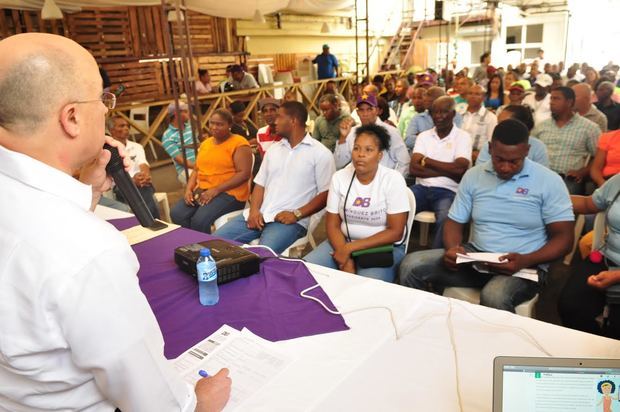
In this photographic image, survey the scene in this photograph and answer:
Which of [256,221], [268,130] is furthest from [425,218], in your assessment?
[268,130]

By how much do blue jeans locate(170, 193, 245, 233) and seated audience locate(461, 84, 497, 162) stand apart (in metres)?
2.23

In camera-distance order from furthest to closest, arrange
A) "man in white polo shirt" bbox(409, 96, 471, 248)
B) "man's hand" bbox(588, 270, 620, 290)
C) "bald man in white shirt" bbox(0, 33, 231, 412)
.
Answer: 1. "man in white polo shirt" bbox(409, 96, 471, 248)
2. "man's hand" bbox(588, 270, 620, 290)
3. "bald man in white shirt" bbox(0, 33, 231, 412)

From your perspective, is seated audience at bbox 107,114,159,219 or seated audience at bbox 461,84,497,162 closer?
seated audience at bbox 107,114,159,219

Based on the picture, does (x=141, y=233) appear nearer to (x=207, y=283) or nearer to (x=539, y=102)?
(x=207, y=283)

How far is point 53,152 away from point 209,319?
83cm

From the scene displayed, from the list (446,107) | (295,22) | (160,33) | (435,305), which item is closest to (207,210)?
(446,107)

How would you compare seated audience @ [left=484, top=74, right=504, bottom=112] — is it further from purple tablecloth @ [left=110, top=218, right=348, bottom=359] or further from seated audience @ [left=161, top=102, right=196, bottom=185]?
purple tablecloth @ [left=110, top=218, right=348, bottom=359]

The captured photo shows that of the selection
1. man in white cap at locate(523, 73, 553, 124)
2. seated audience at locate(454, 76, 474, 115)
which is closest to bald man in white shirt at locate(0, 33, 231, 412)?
seated audience at locate(454, 76, 474, 115)

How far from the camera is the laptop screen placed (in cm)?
92

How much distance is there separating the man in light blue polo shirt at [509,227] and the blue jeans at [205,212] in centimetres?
157

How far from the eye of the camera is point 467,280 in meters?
2.23

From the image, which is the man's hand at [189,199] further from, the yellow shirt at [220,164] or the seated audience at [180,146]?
the seated audience at [180,146]

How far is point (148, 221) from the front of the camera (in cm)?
240

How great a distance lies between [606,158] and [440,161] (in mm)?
1184
